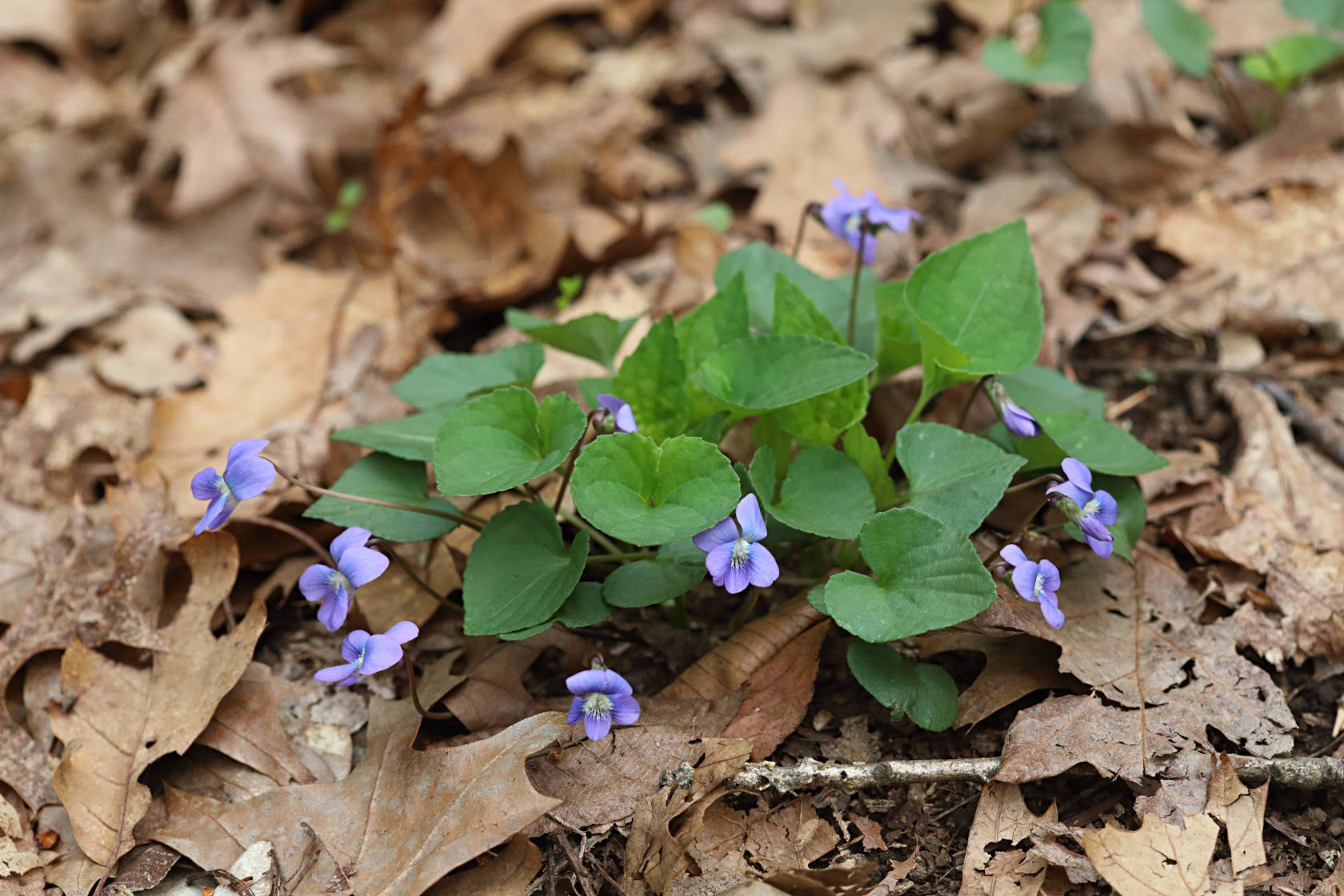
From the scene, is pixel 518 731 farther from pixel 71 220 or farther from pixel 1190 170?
pixel 71 220

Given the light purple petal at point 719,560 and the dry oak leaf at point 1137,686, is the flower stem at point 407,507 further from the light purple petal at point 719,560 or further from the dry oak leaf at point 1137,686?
the dry oak leaf at point 1137,686

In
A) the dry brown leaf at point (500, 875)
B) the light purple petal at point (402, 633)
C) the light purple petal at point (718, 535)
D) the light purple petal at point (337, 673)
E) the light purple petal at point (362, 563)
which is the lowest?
the dry brown leaf at point (500, 875)

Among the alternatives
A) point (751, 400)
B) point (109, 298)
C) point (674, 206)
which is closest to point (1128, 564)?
point (751, 400)

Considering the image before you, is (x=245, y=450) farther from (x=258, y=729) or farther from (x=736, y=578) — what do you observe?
(x=736, y=578)

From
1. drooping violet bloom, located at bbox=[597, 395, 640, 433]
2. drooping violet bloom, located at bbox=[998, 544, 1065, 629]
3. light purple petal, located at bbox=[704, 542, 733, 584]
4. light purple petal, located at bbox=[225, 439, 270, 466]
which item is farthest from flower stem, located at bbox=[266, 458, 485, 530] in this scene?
drooping violet bloom, located at bbox=[998, 544, 1065, 629]

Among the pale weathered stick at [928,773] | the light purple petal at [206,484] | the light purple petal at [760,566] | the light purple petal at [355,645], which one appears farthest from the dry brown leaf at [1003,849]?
the light purple petal at [206,484]

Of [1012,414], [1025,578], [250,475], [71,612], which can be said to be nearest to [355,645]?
[250,475]
